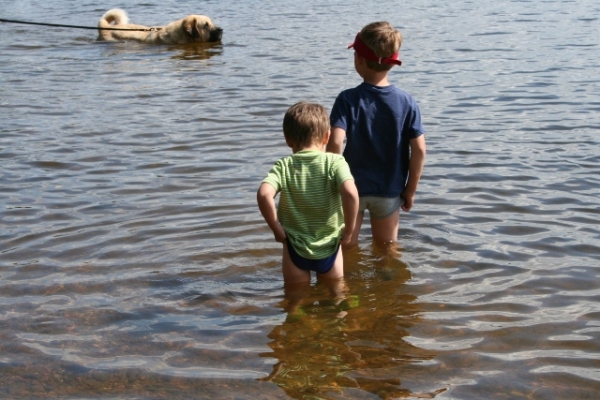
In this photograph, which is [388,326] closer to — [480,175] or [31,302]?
[31,302]

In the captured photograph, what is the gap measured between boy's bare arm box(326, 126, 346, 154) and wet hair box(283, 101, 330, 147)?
33 cm

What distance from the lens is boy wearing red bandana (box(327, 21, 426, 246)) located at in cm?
484

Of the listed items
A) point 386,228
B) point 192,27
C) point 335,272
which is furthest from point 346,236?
point 192,27

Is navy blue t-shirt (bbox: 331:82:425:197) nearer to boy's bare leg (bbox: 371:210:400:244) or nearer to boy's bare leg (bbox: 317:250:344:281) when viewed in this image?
boy's bare leg (bbox: 371:210:400:244)

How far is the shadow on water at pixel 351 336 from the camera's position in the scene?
3.94 m

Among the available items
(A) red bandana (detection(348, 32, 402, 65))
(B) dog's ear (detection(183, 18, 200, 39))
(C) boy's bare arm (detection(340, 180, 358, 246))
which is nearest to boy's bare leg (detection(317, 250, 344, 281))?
(C) boy's bare arm (detection(340, 180, 358, 246))

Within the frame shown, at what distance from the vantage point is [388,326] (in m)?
4.64

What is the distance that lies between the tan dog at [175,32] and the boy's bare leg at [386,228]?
437 inches

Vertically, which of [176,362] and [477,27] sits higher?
[477,27]

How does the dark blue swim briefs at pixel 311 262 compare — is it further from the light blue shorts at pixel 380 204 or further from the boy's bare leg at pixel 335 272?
the light blue shorts at pixel 380 204

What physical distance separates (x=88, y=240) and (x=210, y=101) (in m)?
4.94

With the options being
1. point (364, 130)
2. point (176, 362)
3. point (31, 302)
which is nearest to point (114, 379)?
point (176, 362)

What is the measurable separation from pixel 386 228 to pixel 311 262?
33.6 inches

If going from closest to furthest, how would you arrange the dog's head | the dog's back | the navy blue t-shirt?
the navy blue t-shirt → the dog's head → the dog's back
